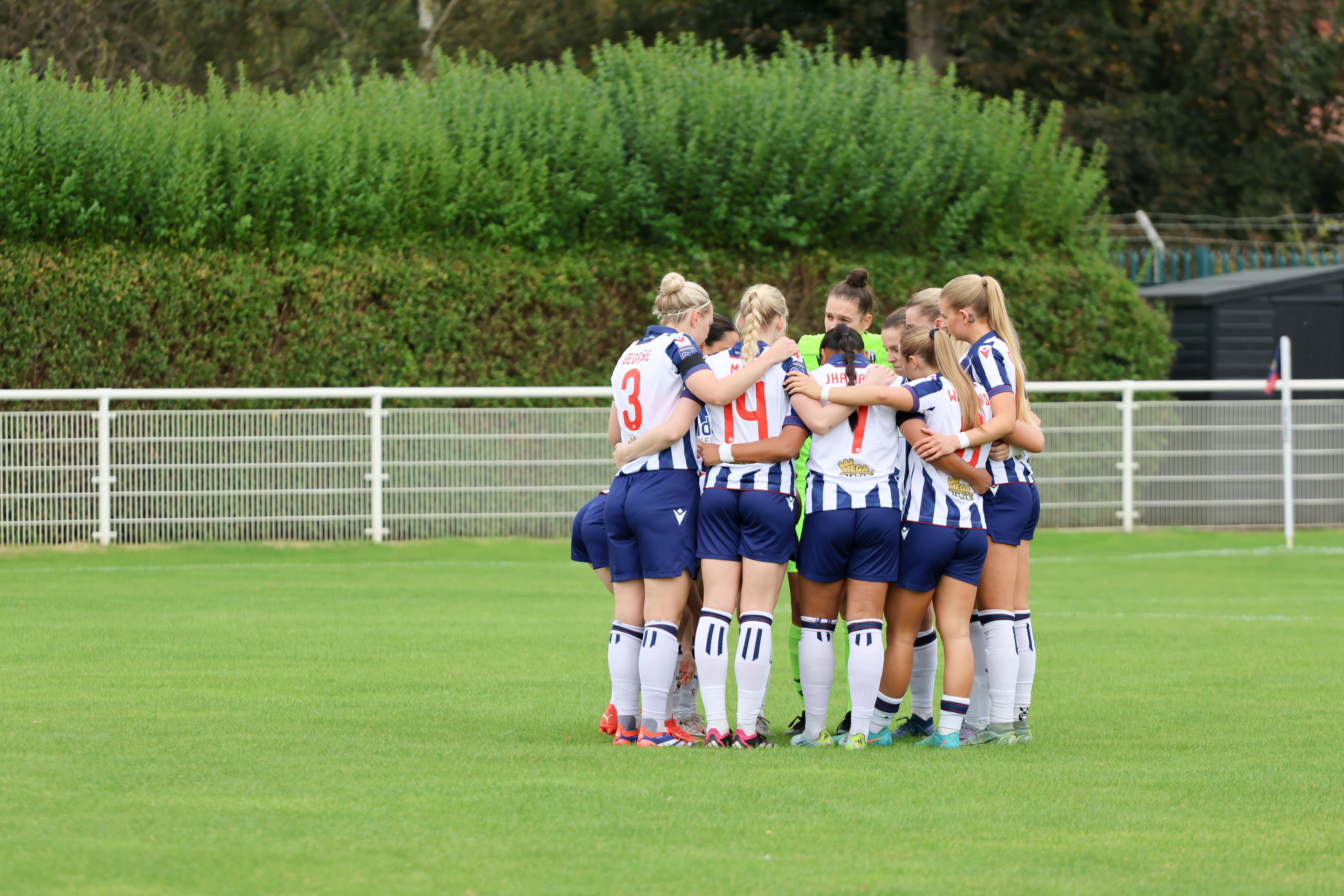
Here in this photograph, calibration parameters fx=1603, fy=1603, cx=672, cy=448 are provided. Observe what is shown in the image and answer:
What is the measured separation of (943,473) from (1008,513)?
371mm

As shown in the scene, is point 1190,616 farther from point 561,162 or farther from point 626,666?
point 561,162

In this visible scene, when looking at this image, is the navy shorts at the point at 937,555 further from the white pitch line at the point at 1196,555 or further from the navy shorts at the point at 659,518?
the white pitch line at the point at 1196,555

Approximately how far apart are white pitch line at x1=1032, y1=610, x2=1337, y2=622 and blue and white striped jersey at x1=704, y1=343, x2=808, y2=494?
5485mm

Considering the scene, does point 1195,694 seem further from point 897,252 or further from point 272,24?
point 272,24

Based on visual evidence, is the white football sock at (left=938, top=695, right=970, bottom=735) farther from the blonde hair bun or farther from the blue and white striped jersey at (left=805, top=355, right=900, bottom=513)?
the blonde hair bun

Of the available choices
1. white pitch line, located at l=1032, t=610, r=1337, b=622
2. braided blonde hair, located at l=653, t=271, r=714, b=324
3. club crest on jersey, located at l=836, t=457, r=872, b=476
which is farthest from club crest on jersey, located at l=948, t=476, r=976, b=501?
white pitch line, located at l=1032, t=610, r=1337, b=622

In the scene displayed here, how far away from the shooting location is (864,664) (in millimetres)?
6145

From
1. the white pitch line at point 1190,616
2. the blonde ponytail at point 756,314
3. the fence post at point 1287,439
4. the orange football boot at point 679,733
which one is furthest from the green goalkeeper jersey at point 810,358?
the fence post at point 1287,439

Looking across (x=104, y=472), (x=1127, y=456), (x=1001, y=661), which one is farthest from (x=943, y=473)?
(x=1127, y=456)

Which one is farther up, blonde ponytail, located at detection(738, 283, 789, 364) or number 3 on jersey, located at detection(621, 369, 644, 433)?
blonde ponytail, located at detection(738, 283, 789, 364)

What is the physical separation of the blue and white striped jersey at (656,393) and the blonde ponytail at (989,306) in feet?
3.43

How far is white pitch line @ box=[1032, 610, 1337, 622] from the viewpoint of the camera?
1078cm

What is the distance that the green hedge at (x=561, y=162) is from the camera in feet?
50.2

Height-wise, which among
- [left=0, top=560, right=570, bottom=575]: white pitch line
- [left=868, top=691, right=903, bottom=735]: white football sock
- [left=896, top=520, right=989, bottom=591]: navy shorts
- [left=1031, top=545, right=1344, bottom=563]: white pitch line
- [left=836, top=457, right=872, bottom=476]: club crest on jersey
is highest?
[left=836, top=457, right=872, bottom=476]: club crest on jersey
